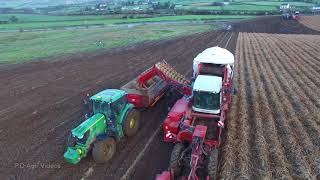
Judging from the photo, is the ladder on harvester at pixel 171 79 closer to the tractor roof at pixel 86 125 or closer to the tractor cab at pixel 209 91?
the tractor cab at pixel 209 91

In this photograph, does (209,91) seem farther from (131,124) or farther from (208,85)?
(131,124)

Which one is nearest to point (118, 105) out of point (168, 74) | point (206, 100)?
point (206, 100)

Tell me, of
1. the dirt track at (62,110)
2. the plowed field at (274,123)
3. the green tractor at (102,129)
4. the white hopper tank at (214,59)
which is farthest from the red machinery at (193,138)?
the white hopper tank at (214,59)

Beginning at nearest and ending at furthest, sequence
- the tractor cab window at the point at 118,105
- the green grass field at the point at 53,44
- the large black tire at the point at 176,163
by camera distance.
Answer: the large black tire at the point at 176,163 < the tractor cab window at the point at 118,105 < the green grass field at the point at 53,44

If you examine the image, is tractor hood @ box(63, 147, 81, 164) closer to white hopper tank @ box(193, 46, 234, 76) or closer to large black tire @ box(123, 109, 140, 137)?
large black tire @ box(123, 109, 140, 137)

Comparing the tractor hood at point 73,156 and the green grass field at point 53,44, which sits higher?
the green grass field at point 53,44

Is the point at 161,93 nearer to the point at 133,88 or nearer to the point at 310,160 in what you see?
the point at 133,88

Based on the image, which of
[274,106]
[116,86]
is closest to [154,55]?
[116,86]
